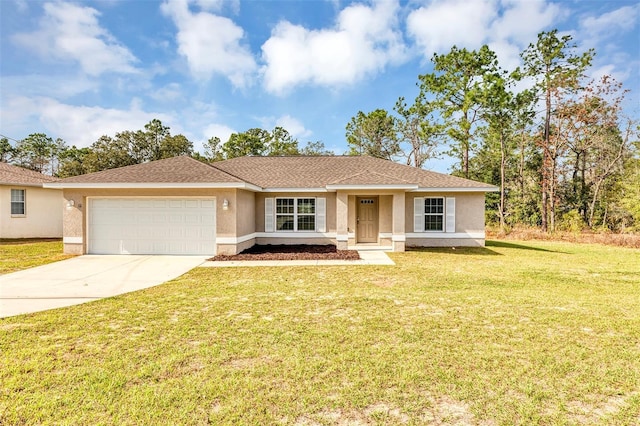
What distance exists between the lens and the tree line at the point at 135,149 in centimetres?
3269

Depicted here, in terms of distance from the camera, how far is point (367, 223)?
14.6 metres

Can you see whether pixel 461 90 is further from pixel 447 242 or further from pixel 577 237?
pixel 447 242

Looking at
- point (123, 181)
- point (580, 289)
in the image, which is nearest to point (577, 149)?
point (580, 289)

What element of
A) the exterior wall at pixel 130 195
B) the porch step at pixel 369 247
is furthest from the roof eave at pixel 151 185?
the porch step at pixel 369 247

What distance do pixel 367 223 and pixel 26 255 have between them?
13560 mm

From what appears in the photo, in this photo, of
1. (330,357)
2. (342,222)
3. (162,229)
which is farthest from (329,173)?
(330,357)

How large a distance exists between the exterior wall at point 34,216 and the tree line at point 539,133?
90.7 ft

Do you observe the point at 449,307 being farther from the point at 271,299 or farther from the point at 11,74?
the point at 11,74

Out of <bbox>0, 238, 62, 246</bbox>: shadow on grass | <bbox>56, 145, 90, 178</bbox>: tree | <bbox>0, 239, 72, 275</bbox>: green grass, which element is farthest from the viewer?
<bbox>56, 145, 90, 178</bbox>: tree

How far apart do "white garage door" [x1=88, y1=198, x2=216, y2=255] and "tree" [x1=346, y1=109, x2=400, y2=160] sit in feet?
87.4

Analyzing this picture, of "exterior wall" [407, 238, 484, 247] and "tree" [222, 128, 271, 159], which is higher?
"tree" [222, 128, 271, 159]

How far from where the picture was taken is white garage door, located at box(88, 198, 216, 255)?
38.7 feet

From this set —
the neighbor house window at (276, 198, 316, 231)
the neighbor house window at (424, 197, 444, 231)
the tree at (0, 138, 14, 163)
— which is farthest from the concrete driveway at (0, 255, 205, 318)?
the tree at (0, 138, 14, 163)

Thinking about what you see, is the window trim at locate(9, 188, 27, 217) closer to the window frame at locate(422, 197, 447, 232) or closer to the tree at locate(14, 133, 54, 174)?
the window frame at locate(422, 197, 447, 232)
